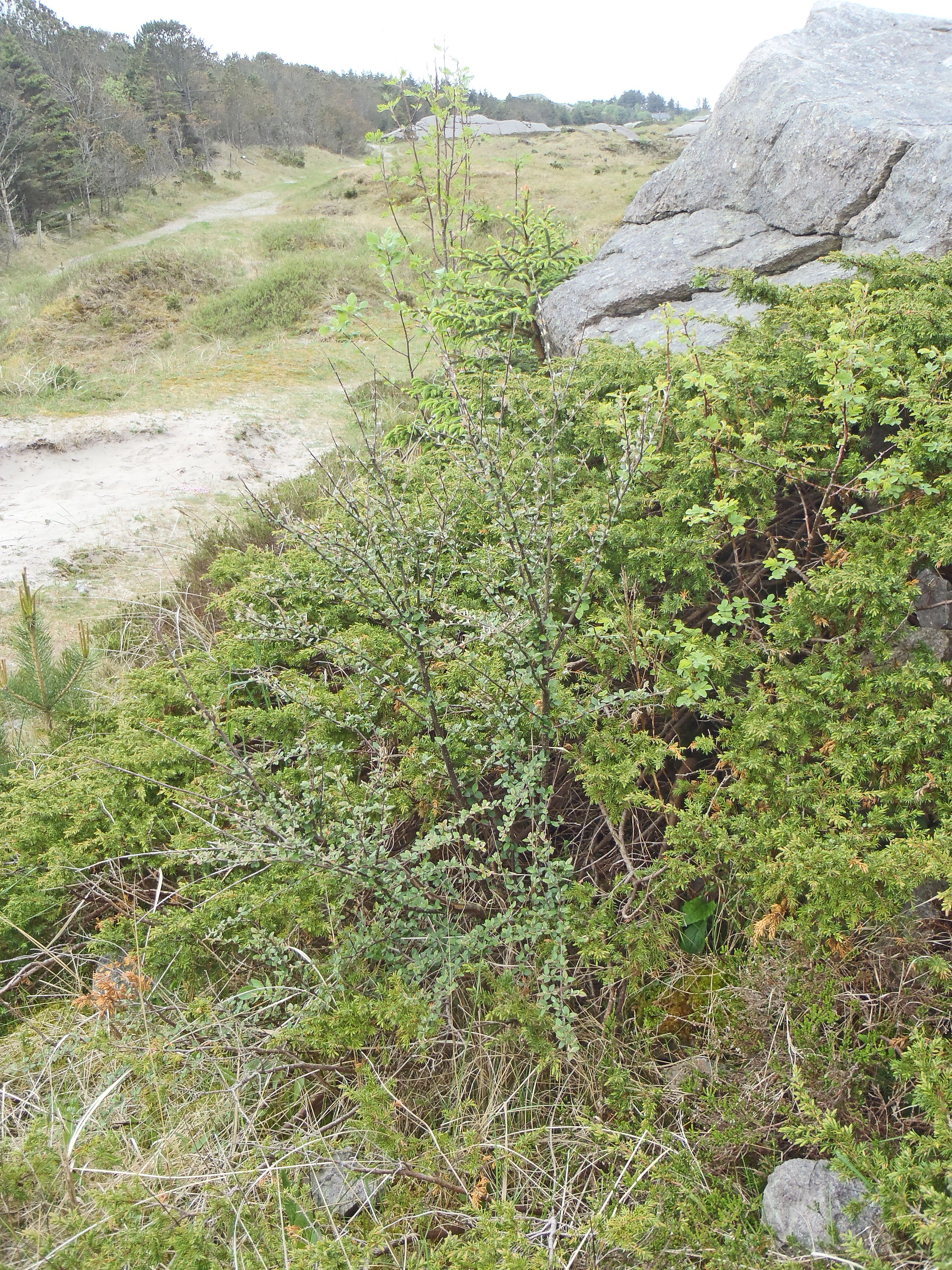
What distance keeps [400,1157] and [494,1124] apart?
0.90 ft

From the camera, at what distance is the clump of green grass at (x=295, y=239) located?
19.1 meters

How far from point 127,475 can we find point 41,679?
202 inches

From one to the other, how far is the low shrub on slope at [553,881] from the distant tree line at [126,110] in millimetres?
16220

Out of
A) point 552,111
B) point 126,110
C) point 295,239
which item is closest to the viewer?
point 295,239

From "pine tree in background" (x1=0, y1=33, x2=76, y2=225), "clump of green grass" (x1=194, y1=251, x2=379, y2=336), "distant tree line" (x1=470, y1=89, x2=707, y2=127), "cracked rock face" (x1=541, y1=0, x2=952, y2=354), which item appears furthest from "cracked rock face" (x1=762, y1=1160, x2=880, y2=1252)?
"distant tree line" (x1=470, y1=89, x2=707, y2=127)

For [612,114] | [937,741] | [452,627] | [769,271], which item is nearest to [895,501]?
[937,741]

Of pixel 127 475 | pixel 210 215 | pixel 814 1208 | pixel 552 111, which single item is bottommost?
pixel 814 1208

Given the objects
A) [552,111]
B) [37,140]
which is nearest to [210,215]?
[37,140]

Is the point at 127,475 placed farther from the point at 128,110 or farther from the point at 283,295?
the point at 128,110

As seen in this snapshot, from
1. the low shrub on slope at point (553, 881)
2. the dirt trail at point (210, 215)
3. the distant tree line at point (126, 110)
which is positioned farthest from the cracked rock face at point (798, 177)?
the dirt trail at point (210, 215)

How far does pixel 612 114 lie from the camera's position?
257ft

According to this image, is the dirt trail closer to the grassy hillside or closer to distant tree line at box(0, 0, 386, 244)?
distant tree line at box(0, 0, 386, 244)

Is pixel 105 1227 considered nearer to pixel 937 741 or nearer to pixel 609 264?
pixel 937 741

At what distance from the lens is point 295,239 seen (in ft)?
63.5
